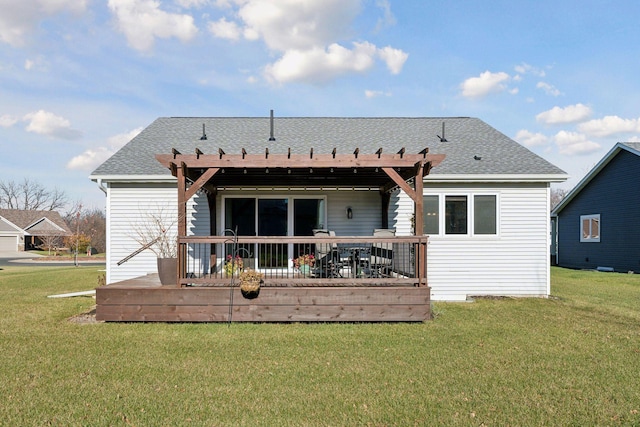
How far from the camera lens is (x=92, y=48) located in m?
13.2

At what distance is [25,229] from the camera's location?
43.2 m

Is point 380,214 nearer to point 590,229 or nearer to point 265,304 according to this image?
point 265,304

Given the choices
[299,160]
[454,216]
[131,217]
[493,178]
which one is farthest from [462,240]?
[131,217]

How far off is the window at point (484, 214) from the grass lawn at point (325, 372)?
9.24 ft

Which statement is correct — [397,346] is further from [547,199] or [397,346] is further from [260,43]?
[260,43]

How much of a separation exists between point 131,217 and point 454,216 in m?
7.41

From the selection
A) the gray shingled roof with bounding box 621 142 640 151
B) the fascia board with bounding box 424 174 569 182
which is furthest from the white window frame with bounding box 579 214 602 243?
the fascia board with bounding box 424 174 569 182

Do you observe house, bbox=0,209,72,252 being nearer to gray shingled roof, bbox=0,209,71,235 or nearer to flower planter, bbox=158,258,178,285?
gray shingled roof, bbox=0,209,71,235

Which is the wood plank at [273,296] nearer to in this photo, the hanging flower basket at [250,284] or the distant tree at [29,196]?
the hanging flower basket at [250,284]

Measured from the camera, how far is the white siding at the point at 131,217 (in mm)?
9820

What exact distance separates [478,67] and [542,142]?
23.8 metres

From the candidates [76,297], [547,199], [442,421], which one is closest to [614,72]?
[547,199]

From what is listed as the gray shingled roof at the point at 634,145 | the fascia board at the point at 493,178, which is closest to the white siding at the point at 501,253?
the fascia board at the point at 493,178

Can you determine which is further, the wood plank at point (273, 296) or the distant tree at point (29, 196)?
the distant tree at point (29, 196)
